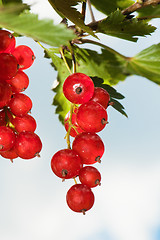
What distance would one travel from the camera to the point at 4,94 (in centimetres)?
60

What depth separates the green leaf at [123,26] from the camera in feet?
2.19

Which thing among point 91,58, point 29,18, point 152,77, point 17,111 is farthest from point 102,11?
point 29,18

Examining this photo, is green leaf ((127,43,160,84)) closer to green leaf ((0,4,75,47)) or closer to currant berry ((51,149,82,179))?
currant berry ((51,149,82,179))

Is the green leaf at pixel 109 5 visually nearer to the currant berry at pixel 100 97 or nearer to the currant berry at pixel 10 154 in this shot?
the currant berry at pixel 100 97

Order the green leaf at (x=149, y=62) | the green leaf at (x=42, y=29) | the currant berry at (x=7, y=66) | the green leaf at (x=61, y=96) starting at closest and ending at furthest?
the green leaf at (x=42, y=29) < the currant berry at (x=7, y=66) < the green leaf at (x=149, y=62) < the green leaf at (x=61, y=96)

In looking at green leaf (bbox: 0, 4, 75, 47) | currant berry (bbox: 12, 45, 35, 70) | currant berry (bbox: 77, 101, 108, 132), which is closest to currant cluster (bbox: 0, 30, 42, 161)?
currant berry (bbox: 12, 45, 35, 70)

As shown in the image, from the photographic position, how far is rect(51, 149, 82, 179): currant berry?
1.93 feet

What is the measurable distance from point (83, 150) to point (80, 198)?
0.09m

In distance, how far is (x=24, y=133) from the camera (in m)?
0.63

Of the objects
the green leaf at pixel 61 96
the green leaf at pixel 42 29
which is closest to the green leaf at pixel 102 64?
the green leaf at pixel 61 96

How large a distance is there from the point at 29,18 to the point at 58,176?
33cm

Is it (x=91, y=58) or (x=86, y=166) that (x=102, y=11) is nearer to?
(x=91, y=58)

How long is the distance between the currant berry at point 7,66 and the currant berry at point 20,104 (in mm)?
58

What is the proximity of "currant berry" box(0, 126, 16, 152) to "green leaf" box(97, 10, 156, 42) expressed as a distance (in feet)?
0.97
